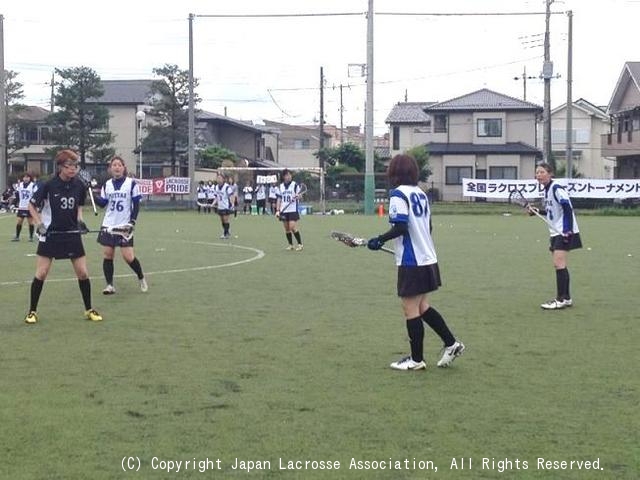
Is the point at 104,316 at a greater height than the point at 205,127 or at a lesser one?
lesser

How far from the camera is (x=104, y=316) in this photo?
10938 millimetres

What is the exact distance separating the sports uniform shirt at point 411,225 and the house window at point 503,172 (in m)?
56.9

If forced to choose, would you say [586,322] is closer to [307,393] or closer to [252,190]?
[307,393]

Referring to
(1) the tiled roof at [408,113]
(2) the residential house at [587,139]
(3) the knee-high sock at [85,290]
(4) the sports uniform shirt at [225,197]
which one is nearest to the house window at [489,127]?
(1) the tiled roof at [408,113]

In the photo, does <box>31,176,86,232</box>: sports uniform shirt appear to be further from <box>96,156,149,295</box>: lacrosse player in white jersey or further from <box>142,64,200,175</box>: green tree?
<box>142,64,200,175</box>: green tree

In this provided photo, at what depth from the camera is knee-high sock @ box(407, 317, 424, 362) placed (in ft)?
25.8

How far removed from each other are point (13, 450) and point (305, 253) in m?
14.9

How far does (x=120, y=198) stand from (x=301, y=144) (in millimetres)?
101597

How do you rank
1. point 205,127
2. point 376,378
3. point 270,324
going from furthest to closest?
point 205,127 < point 270,324 < point 376,378

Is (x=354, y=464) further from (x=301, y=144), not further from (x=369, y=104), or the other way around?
(x=301, y=144)

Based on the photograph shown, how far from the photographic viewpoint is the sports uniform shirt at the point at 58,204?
33.4ft

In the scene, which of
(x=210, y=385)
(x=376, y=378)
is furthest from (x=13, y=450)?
(x=376, y=378)

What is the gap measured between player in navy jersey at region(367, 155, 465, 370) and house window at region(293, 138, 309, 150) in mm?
105790

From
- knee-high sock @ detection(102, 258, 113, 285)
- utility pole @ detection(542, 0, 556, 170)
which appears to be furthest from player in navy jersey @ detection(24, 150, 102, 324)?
utility pole @ detection(542, 0, 556, 170)
